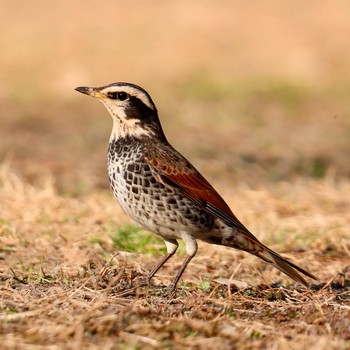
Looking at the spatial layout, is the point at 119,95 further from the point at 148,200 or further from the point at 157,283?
the point at 157,283

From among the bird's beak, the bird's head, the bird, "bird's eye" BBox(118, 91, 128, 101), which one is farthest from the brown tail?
the bird's beak

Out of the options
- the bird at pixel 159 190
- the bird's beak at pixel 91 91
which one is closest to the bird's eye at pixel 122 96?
the bird at pixel 159 190

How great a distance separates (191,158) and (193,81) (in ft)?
17.6

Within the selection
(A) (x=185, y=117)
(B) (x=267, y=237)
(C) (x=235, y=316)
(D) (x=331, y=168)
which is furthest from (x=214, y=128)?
(C) (x=235, y=316)

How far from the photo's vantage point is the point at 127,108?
7.70 m

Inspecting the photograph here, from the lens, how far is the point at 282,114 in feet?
54.9

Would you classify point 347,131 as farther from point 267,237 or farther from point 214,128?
point 267,237

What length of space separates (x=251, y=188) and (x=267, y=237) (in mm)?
2336

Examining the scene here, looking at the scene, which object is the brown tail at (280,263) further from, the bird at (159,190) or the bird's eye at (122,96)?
the bird's eye at (122,96)

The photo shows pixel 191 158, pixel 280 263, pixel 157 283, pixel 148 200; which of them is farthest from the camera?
pixel 191 158

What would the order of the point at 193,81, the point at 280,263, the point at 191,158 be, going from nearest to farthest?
the point at 280,263 < the point at 191,158 < the point at 193,81

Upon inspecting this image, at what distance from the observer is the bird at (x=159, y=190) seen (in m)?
7.21

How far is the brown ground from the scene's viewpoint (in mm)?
5938

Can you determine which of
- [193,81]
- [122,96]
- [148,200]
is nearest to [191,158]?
[193,81]
